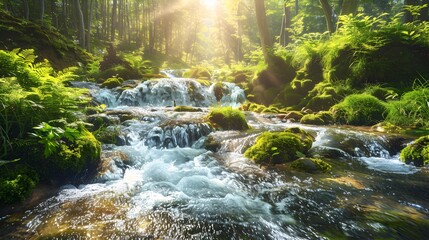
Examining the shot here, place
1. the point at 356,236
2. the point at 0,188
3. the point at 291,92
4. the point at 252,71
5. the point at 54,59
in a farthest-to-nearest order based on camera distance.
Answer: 1. the point at 252,71
2. the point at 54,59
3. the point at 291,92
4. the point at 0,188
5. the point at 356,236

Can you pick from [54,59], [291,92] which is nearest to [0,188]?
[291,92]

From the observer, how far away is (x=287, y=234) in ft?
9.67

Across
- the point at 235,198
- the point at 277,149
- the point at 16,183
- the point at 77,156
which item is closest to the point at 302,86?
the point at 277,149

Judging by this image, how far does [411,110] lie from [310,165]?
15.7ft

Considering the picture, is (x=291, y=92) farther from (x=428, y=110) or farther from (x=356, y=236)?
(x=356, y=236)

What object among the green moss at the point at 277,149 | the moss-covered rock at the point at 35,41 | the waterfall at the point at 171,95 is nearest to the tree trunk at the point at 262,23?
the waterfall at the point at 171,95

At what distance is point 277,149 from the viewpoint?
559 cm

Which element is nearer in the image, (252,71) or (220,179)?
(220,179)

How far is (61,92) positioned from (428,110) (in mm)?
9099

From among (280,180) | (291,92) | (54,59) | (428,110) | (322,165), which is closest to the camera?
(280,180)

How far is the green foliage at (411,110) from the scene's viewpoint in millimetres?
7241

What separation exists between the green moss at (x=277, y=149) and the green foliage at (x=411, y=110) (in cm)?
363

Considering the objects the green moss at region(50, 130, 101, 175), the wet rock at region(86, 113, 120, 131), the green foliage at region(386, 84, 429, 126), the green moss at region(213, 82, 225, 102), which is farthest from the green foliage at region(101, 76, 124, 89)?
the green foliage at region(386, 84, 429, 126)

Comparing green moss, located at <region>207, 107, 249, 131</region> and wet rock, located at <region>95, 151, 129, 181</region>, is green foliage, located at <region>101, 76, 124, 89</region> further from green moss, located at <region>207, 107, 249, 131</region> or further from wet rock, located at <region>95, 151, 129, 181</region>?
wet rock, located at <region>95, 151, 129, 181</region>
